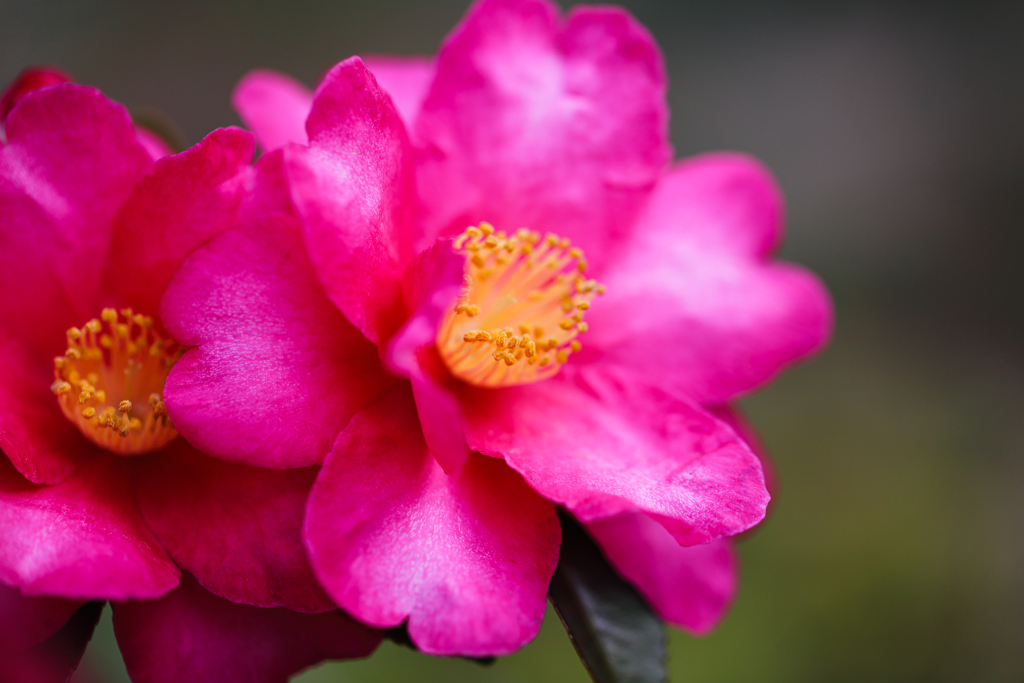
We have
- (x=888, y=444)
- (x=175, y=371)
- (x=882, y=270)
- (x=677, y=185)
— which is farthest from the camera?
(x=882, y=270)

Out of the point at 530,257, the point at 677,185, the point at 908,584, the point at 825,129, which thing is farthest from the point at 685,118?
the point at 530,257

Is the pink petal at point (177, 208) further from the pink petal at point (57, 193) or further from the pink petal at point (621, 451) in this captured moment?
the pink petal at point (621, 451)

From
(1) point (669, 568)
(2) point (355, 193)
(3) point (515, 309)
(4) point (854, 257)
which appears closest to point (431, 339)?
(2) point (355, 193)

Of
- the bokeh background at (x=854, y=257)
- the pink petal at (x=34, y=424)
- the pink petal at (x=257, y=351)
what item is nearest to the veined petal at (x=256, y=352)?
the pink petal at (x=257, y=351)

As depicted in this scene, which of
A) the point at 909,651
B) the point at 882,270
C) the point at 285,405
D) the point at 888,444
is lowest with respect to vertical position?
the point at 909,651

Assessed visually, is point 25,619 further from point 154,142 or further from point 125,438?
point 154,142

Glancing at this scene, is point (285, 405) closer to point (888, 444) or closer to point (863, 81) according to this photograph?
point (888, 444)

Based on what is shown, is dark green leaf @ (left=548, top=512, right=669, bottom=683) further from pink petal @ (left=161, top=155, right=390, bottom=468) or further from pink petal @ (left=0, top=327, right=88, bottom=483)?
pink petal @ (left=0, top=327, right=88, bottom=483)
